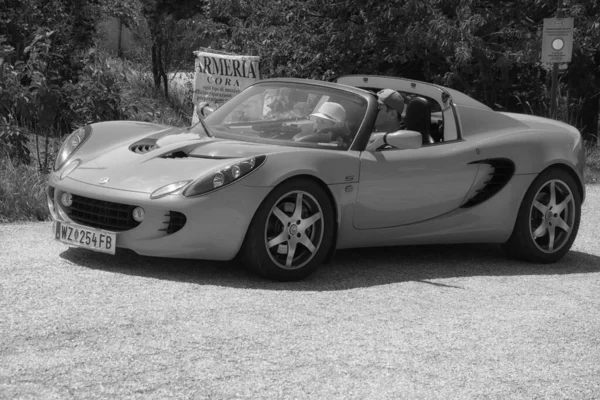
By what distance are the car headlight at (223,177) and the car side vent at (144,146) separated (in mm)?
761

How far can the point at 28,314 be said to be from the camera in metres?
5.09

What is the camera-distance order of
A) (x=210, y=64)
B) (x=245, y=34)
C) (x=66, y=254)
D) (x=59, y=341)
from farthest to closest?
(x=245, y=34) → (x=210, y=64) → (x=66, y=254) → (x=59, y=341)

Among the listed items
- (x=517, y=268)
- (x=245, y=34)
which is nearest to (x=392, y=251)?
(x=517, y=268)

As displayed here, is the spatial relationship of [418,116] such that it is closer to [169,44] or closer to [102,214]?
[102,214]

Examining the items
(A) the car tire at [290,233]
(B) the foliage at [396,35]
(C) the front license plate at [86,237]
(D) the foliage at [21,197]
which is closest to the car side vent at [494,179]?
(A) the car tire at [290,233]

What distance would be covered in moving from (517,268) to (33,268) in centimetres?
340

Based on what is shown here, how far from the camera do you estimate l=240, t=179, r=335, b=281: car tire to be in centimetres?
615

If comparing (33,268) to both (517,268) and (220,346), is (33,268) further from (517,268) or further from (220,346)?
(517,268)

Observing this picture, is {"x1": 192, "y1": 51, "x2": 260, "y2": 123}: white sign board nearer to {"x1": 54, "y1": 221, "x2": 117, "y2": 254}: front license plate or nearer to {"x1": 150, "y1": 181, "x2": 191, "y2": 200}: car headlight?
{"x1": 54, "y1": 221, "x2": 117, "y2": 254}: front license plate

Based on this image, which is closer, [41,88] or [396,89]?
[396,89]

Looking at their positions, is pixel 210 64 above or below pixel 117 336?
above

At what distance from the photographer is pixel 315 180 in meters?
6.40

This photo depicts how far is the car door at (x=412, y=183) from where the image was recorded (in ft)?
22.2

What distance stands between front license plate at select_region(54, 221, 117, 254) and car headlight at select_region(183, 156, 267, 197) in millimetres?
538
